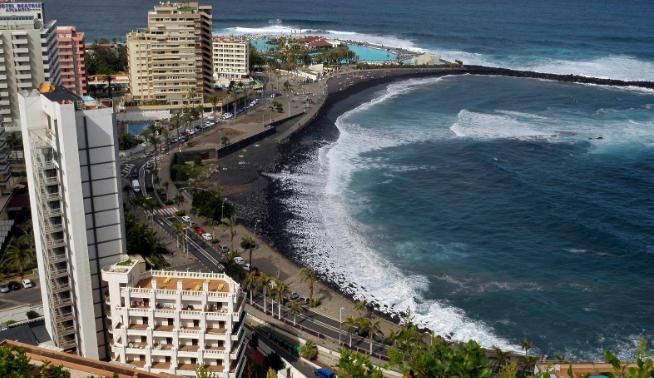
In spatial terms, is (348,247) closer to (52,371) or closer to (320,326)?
(320,326)

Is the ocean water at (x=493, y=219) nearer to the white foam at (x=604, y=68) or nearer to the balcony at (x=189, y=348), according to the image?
the balcony at (x=189, y=348)

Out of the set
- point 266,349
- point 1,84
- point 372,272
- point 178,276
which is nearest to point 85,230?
point 178,276

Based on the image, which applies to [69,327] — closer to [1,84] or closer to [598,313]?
[598,313]

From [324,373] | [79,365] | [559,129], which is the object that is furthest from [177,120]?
[79,365]

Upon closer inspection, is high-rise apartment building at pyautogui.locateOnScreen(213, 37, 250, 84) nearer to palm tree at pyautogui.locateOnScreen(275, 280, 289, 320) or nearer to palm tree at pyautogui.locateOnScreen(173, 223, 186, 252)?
palm tree at pyautogui.locateOnScreen(173, 223, 186, 252)

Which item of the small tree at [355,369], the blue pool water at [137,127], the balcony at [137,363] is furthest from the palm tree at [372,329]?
the blue pool water at [137,127]
